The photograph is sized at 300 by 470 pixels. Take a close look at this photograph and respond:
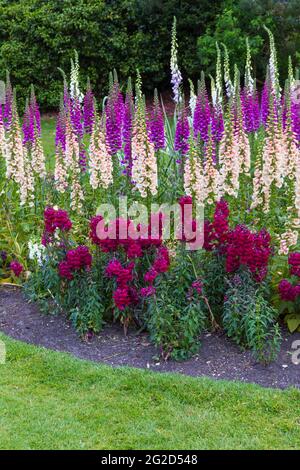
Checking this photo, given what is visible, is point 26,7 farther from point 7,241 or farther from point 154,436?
point 154,436

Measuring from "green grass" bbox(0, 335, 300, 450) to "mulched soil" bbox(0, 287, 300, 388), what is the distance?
7.9 inches

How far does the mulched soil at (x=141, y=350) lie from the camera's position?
544cm

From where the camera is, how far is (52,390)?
5379 millimetres

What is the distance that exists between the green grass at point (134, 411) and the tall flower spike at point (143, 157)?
68.0 inches

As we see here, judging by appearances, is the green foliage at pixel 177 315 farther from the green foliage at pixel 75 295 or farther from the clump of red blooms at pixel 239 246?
the green foliage at pixel 75 295

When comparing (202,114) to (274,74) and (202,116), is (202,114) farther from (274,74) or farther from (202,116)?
(274,74)

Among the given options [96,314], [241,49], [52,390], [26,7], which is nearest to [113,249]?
[96,314]

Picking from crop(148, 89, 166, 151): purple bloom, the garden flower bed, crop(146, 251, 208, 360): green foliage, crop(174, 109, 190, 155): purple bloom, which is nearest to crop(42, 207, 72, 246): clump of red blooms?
the garden flower bed

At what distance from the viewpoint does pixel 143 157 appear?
648 centimetres

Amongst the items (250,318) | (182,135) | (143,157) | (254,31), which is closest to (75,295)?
(143,157)

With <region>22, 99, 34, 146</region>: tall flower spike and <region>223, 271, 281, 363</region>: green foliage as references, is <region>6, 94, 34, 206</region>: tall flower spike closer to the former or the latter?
<region>22, 99, 34, 146</region>: tall flower spike

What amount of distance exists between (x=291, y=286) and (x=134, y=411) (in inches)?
60.7

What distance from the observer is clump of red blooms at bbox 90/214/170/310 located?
577 centimetres

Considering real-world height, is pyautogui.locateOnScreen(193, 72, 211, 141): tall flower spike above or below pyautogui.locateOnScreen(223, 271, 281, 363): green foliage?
above
